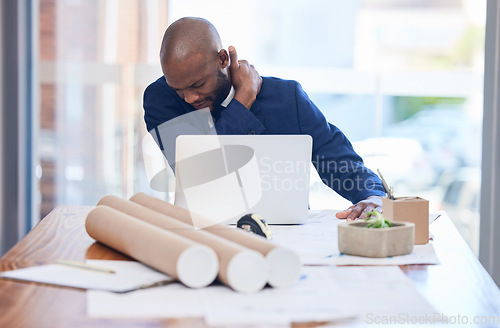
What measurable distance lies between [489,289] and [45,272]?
0.73 metres

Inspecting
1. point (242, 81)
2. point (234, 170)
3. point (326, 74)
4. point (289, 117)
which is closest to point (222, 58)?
point (242, 81)

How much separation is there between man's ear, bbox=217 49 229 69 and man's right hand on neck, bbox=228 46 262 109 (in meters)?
0.02

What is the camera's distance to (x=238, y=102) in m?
1.92

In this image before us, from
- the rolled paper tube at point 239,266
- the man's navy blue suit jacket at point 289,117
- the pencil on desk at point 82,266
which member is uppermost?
the man's navy blue suit jacket at point 289,117

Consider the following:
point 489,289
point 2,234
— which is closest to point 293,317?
point 489,289

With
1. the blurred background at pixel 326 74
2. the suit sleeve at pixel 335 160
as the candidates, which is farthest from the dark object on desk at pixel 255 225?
the blurred background at pixel 326 74

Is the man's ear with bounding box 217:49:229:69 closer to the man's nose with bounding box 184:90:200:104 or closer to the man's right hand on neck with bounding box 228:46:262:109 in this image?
the man's right hand on neck with bounding box 228:46:262:109

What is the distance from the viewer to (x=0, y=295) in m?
0.88

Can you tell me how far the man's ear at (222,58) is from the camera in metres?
1.93

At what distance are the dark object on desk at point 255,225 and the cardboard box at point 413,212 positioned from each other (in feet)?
0.84

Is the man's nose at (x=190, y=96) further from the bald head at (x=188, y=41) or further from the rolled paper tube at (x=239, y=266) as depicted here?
the rolled paper tube at (x=239, y=266)

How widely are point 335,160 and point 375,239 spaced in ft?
3.04

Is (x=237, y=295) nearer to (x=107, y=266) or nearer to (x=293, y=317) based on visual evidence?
(x=293, y=317)

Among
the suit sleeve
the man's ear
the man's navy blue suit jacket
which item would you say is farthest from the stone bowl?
the man's ear
